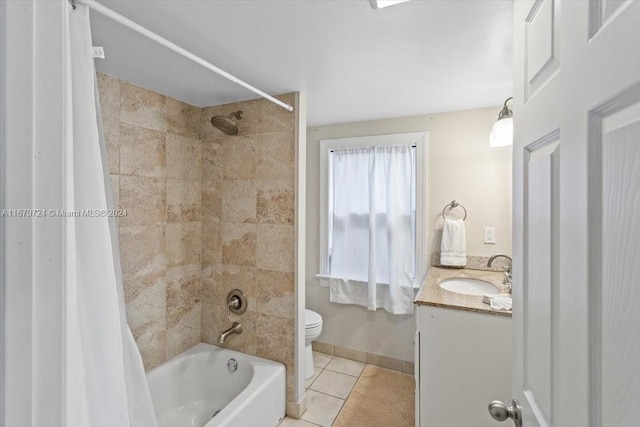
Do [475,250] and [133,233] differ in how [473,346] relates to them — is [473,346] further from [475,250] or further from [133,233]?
[133,233]

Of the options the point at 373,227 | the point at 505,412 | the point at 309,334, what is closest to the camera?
the point at 505,412

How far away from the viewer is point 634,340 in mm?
378

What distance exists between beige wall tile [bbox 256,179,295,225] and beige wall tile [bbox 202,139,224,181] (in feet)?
1.21

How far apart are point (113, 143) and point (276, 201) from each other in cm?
100

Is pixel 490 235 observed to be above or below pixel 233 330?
above

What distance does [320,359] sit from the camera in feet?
9.00

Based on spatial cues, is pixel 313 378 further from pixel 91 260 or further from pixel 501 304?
pixel 91 260

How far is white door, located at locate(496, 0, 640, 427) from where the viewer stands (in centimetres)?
39

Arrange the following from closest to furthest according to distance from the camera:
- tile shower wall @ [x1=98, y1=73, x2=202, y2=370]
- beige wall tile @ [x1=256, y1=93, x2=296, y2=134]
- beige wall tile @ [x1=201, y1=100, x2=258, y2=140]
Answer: tile shower wall @ [x1=98, y1=73, x2=202, y2=370], beige wall tile @ [x1=256, y1=93, x2=296, y2=134], beige wall tile @ [x1=201, y1=100, x2=258, y2=140]

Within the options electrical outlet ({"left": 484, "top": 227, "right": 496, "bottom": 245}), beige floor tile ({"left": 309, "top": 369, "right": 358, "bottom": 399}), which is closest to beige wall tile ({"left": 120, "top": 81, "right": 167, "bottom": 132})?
beige floor tile ({"left": 309, "top": 369, "right": 358, "bottom": 399})

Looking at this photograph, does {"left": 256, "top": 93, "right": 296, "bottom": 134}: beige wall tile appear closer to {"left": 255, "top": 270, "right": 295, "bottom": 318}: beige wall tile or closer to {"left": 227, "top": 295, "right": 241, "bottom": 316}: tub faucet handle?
{"left": 255, "top": 270, "right": 295, "bottom": 318}: beige wall tile

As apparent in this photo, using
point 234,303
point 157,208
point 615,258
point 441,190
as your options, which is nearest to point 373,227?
point 441,190

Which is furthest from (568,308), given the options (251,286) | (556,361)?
(251,286)

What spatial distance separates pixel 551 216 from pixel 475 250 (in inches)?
74.7
